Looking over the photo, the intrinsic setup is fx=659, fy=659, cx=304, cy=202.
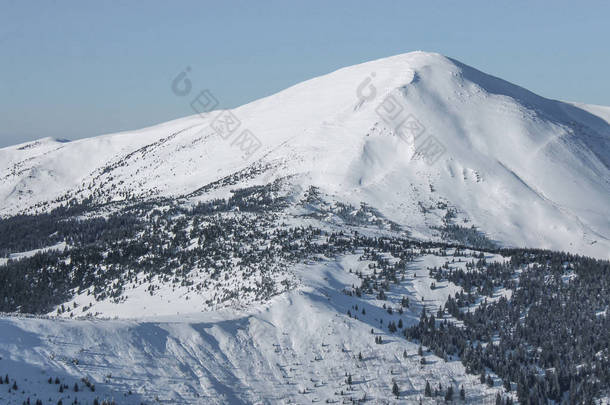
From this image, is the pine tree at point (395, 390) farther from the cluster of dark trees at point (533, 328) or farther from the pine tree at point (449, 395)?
the cluster of dark trees at point (533, 328)

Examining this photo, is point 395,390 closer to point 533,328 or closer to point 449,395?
point 449,395

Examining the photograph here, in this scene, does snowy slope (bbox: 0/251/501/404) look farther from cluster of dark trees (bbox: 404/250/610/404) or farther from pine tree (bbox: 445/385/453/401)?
cluster of dark trees (bbox: 404/250/610/404)

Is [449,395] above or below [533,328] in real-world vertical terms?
below

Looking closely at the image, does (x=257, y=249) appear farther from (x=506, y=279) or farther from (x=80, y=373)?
(x=80, y=373)

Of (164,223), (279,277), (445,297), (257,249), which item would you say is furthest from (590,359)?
(164,223)

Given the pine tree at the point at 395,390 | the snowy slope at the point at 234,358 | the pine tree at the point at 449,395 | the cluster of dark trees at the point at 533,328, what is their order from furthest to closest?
the cluster of dark trees at the point at 533,328
the pine tree at the point at 395,390
the pine tree at the point at 449,395
the snowy slope at the point at 234,358

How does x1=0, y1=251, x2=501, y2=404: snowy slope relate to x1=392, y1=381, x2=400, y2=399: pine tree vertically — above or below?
above

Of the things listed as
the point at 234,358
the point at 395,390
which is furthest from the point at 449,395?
the point at 234,358

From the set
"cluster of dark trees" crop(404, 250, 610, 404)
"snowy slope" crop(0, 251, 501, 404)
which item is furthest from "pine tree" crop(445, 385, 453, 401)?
"cluster of dark trees" crop(404, 250, 610, 404)

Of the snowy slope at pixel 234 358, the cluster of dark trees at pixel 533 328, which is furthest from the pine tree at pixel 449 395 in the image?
the cluster of dark trees at pixel 533 328

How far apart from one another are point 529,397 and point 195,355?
1679 inches

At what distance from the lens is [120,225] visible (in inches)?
7111

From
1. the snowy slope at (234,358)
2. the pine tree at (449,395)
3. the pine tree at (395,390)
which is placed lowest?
the pine tree at (449,395)

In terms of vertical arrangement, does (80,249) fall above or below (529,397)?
above
